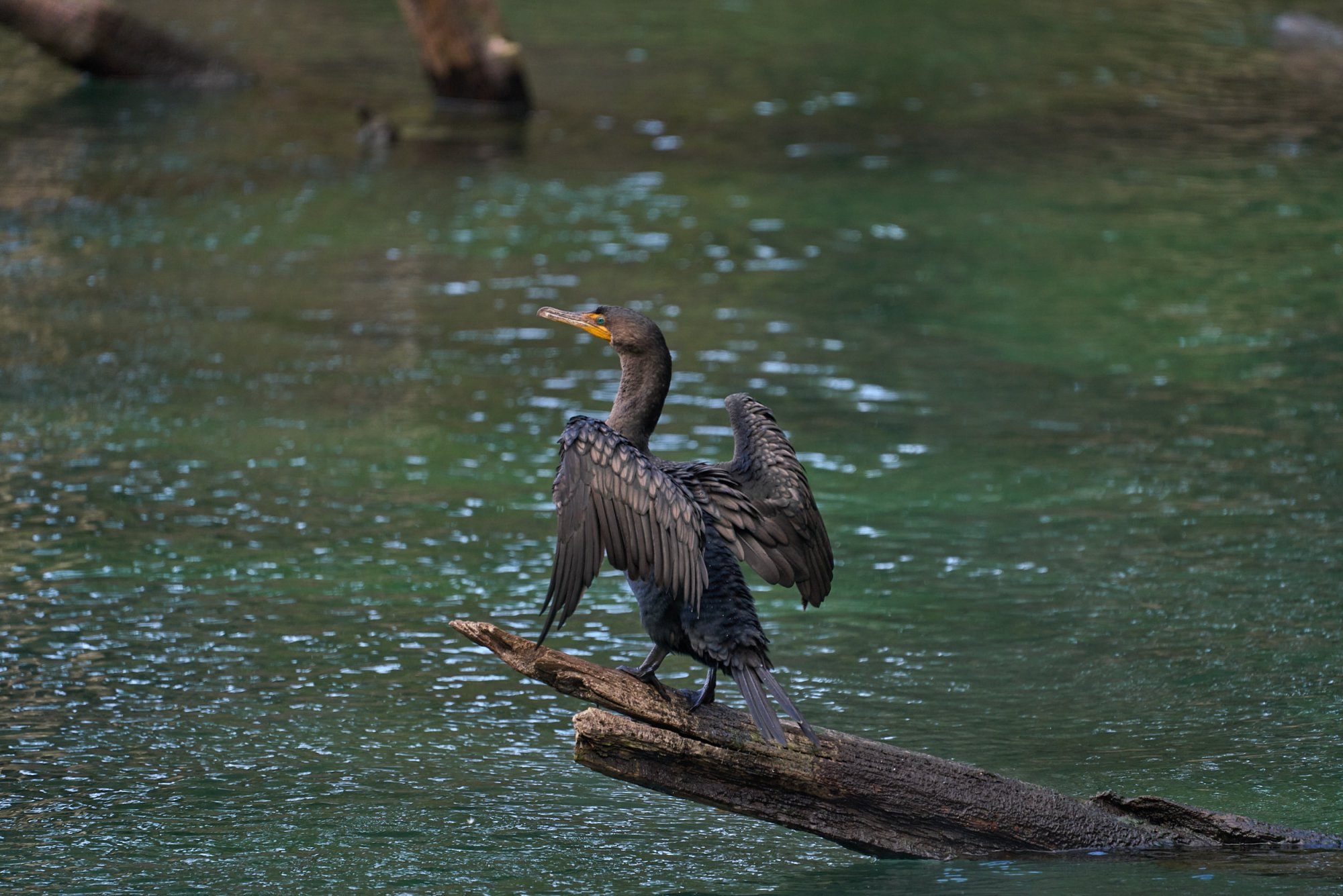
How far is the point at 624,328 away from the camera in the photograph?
19.4ft

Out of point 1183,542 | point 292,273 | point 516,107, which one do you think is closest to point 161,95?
point 516,107

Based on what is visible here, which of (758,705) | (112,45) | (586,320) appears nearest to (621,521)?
(758,705)

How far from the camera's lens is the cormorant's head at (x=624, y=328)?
588cm

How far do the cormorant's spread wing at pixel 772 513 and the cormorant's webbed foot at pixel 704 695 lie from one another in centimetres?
39

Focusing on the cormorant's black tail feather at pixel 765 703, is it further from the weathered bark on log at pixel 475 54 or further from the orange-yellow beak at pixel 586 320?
the weathered bark on log at pixel 475 54

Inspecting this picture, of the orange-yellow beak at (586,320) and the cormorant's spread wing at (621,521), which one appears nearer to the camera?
the cormorant's spread wing at (621,521)

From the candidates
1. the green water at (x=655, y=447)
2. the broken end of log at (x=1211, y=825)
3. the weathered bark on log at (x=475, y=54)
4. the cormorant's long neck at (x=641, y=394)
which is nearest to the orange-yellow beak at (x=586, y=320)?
the cormorant's long neck at (x=641, y=394)

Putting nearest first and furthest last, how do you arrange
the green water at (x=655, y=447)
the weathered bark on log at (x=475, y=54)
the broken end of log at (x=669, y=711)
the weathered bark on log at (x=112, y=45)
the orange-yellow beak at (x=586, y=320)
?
1. the broken end of log at (x=669, y=711)
2. the orange-yellow beak at (x=586, y=320)
3. the green water at (x=655, y=447)
4. the weathered bark on log at (x=475, y=54)
5. the weathered bark on log at (x=112, y=45)

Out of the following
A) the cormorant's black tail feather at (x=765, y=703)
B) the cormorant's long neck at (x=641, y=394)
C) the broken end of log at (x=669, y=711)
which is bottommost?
the broken end of log at (x=669, y=711)

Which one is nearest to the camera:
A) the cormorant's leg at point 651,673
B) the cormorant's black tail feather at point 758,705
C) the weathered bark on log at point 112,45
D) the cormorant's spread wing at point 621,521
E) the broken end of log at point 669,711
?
the cormorant's black tail feather at point 758,705

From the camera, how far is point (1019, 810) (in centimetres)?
560

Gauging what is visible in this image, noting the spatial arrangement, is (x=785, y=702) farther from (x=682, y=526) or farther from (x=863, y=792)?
(x=682, y=526)

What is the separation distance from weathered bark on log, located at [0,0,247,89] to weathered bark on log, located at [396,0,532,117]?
3.15 meters

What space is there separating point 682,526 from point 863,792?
3.43ft
